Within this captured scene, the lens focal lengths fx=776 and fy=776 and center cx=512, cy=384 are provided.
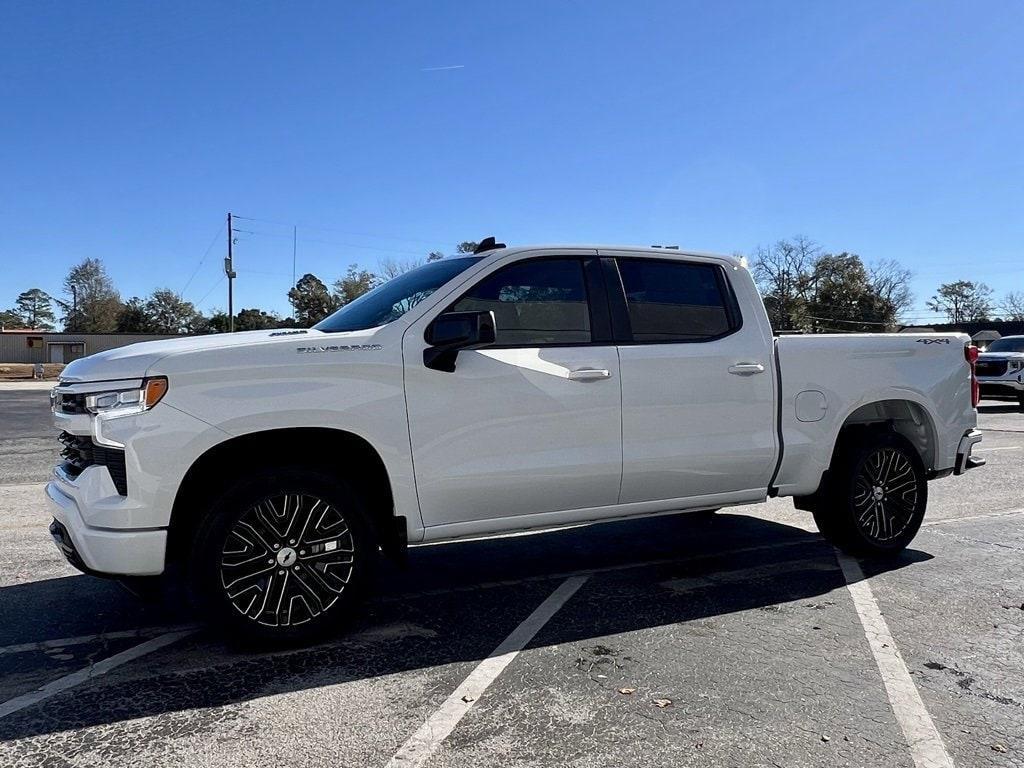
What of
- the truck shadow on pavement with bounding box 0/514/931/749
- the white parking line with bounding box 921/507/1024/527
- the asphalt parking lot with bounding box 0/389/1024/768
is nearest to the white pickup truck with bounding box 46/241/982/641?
the truck shadow on pavement with bounding box 0/514/931/749

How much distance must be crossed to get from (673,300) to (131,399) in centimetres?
317

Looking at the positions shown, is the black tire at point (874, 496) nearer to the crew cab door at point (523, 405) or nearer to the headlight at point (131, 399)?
the crew cab door at point (523, 405)

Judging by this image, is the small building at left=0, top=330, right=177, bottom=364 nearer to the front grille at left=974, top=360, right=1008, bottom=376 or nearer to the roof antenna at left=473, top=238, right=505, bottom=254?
the front grille at left=974, top=360, right=1008, bottom=376

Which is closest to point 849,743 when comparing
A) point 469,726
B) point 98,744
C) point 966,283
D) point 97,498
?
point 469,726

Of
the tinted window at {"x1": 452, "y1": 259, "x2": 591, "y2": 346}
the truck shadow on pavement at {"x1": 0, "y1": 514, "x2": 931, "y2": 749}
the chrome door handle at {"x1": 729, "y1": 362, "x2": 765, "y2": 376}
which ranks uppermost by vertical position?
the tinted window at {"x1": 452, "y1": 259, "x2": 591, "y2": 346}

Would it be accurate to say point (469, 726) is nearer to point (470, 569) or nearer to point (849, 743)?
point (849, 743)

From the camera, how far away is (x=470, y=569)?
17.6ft

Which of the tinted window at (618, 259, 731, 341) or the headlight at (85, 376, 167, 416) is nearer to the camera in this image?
the headlight at (85, 376, 167, 416)

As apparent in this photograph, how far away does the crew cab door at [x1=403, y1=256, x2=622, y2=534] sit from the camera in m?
4.08

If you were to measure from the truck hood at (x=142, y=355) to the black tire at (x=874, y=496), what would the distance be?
3501mm

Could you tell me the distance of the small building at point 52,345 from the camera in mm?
63912

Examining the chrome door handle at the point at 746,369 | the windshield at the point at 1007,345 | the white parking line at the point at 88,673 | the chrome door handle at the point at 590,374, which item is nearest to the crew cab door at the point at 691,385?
the chrome door handle at the point at 746,369

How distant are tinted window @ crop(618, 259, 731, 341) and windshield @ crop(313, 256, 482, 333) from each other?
1026 mm

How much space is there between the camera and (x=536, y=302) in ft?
14.7
